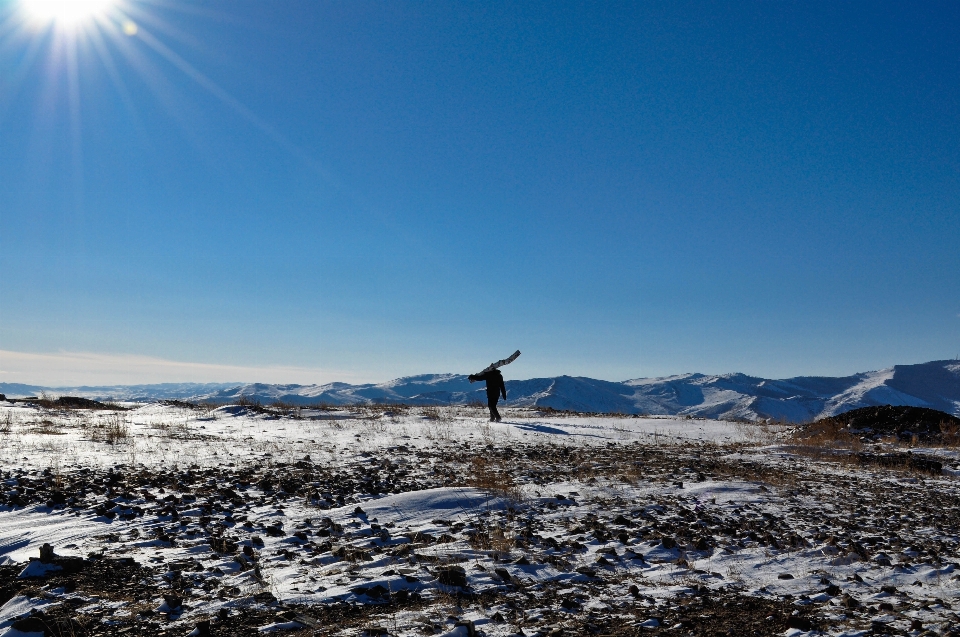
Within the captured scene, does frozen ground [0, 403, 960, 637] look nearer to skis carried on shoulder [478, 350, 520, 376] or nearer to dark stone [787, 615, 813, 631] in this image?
dark stone [787, 615, 813, 631]

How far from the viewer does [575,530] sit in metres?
7.86

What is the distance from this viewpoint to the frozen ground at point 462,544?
4949mm

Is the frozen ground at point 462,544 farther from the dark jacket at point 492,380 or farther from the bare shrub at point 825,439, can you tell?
the dark jacket at point 492,380

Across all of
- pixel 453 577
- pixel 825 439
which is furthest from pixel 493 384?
pixel 453 577

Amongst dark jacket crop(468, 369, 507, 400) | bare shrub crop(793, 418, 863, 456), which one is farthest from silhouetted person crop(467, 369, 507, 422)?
bare shrub crop(793, 418, 863, 456)

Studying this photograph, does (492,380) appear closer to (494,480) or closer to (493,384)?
(493,384)

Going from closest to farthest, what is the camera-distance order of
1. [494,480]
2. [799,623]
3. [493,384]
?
[799,623] < [494,480] < [493,384]

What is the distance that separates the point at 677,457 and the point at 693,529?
8.43 meters

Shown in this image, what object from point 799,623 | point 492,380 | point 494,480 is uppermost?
point 492,380

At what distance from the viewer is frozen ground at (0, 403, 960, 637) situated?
4.95m

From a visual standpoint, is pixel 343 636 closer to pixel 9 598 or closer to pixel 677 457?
pixel 9 598

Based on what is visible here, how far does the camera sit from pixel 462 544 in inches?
277

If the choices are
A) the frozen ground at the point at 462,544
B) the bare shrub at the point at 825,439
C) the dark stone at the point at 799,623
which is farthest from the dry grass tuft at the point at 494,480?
the bare shrub at the point at 825,439

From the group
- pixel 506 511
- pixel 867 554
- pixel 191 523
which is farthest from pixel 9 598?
pixel 867 554
